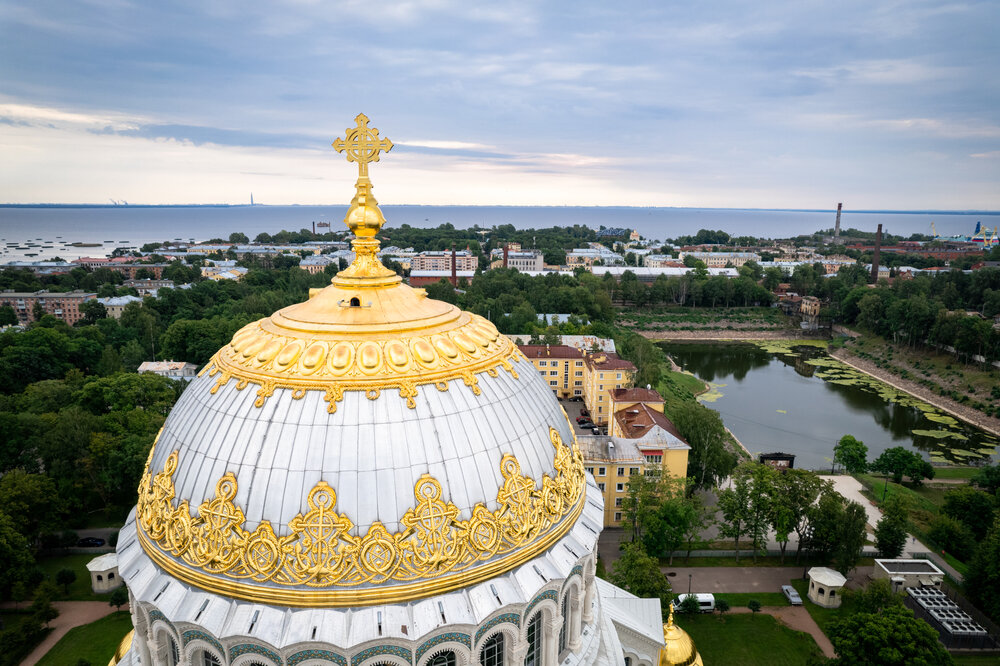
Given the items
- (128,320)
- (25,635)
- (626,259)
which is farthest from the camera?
(626,259)

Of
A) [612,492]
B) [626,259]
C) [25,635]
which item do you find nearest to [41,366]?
[25,635]

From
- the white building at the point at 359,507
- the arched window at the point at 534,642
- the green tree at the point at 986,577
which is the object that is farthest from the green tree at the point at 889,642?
the arched window at the point at 534,642

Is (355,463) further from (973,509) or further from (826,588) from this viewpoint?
(973,509)

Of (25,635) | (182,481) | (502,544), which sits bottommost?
(25,635)

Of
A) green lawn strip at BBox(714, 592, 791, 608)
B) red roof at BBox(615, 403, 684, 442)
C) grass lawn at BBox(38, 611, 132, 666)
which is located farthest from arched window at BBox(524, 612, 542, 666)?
red roof at BBox(615, 403, 684, 442)

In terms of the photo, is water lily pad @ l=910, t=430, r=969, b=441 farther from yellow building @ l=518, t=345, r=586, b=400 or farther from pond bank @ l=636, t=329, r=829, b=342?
pond bank @ l=636, t=329, r=829, b=342

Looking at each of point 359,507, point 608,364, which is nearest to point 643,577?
point 359,507

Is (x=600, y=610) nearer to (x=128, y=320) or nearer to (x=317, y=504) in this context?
(x=317, y=504)
